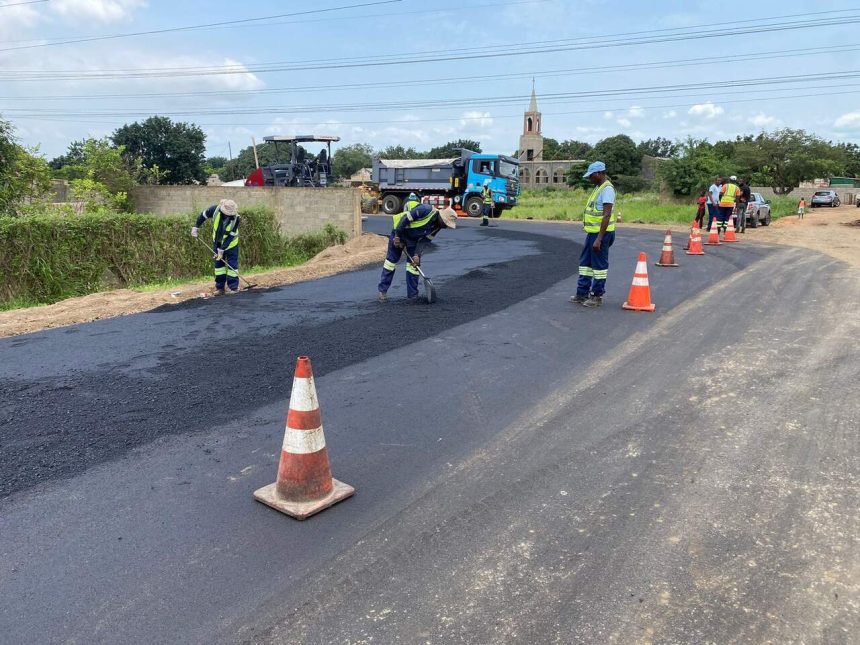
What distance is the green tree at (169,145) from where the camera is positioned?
183 feet

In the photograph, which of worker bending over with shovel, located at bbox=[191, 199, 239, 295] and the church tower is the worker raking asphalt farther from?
the church tower

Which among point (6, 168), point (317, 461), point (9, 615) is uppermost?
point (6, 168)

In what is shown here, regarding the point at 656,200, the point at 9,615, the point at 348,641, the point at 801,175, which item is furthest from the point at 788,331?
the point at 801,175

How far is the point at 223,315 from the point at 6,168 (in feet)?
39.7

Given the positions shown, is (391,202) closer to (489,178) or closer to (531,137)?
(489,178)

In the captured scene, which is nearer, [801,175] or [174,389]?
[174,389]

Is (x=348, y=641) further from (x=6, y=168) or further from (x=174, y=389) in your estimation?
(x=6, y=168)

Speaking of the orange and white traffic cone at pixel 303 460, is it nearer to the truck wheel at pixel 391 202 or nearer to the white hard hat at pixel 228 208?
the white hard hat at pixel 228 208

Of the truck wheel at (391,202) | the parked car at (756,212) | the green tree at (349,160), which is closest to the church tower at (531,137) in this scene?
the green tree at (349,160)

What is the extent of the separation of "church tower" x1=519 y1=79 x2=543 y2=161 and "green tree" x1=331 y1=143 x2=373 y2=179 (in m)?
25.4

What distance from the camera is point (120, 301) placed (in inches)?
384

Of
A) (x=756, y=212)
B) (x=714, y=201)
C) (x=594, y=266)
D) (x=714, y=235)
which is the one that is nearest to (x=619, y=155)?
(x=756, y=212)

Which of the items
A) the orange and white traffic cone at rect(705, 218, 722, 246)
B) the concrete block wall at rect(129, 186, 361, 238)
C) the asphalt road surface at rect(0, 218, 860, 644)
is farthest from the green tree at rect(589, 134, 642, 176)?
the asphalt road surface at rect(0, 218, 860, 644)

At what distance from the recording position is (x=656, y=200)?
39.2 m
